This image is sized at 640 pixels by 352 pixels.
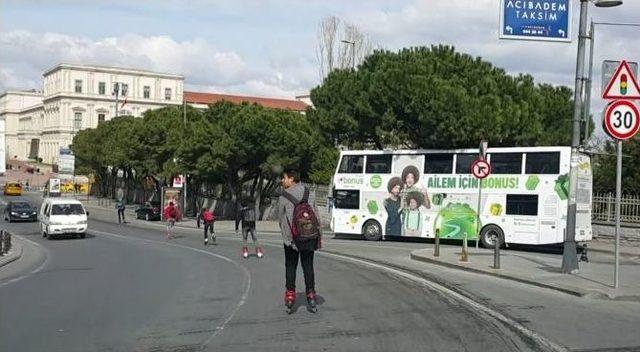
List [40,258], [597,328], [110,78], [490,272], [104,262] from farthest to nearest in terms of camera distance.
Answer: [110,78] < [40,258] < [104,262] < [490,272] < [597,328]

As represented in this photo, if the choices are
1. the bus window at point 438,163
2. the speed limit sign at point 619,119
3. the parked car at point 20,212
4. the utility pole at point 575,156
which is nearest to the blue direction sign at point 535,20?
the utility pole at point 575,156

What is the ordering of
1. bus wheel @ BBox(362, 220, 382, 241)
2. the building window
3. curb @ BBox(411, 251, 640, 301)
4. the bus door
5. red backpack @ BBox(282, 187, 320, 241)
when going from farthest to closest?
the building window, bus wheel @ BBox(362, 220, 382, 241), the bus door, curb @ BBox(411, 251, 640, 301), red backpack @ BBox(282, 187, 320, 241)

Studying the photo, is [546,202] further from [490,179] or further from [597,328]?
[597,328]

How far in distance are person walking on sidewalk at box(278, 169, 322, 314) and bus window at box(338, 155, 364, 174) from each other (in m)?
22.2

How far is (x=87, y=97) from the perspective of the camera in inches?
5719

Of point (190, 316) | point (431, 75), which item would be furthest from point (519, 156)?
point (190, 316)

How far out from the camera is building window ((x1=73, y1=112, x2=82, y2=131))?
144 m

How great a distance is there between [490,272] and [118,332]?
1029 centimetres

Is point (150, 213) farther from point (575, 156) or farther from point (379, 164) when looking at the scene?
point (575, 156)

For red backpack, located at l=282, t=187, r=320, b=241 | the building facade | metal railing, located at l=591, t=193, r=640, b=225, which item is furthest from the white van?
the building facade

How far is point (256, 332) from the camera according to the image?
899 centimetres

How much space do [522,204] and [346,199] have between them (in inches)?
342

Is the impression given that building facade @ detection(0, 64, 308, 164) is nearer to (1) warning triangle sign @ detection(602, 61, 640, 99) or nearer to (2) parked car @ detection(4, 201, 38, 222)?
(2) parked car @ detection(4, 201, 38, 222)

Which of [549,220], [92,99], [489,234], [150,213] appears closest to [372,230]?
[489,234]
